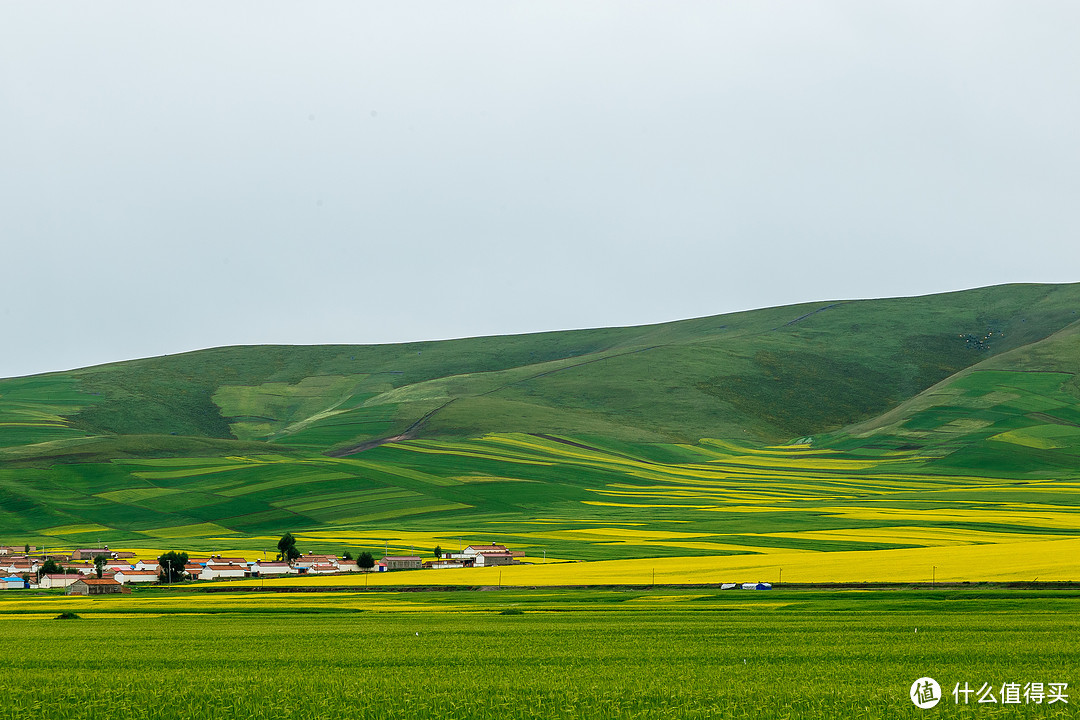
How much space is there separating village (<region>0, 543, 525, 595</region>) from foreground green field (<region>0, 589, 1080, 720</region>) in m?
40.2

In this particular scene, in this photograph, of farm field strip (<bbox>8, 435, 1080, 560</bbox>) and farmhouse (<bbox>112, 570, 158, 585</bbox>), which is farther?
farm field strip (<bbox>8, 435, 1080, 560</bbox>)

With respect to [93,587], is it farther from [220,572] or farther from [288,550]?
[288,550]

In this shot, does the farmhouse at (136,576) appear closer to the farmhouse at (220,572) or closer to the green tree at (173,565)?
the green tree at (173,565)

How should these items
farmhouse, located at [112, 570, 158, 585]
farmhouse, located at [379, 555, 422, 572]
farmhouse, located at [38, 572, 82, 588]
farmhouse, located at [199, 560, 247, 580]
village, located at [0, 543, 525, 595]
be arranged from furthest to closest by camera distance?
farmhouse, located at [379, 555, 422, 572]
farmhouse, located at [112, 570, 158, 585]
farmhouse, located at [199, 560, 247, 580]
village, located at [0, 543, 525, 595]
farmhouse, located at [38, 572, 82, 588]

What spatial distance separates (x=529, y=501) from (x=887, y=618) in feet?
375

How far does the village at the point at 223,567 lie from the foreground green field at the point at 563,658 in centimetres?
4018

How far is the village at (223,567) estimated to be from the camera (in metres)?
96.7

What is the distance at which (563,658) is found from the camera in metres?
32.3

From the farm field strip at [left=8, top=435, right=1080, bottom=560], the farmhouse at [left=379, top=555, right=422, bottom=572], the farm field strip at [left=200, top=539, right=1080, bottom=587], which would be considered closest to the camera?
the farm field strip at [left=200, top=539, right=1080, bottom=587]

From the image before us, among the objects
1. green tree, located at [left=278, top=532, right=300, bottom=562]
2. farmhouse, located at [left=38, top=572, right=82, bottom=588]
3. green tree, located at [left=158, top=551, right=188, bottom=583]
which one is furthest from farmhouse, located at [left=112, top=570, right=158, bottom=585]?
green tree, located at [left=278, top=532, right=300, bottom=562]

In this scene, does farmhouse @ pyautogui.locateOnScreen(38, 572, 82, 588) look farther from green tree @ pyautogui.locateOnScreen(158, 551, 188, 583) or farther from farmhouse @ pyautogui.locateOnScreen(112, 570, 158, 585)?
green tree @ pyautogui.locateOnScreen(158, 551, 188, 583)

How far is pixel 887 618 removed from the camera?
44469 mm

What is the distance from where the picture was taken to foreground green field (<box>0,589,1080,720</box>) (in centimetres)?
2284

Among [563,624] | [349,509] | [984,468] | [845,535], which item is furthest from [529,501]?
[563,624]
